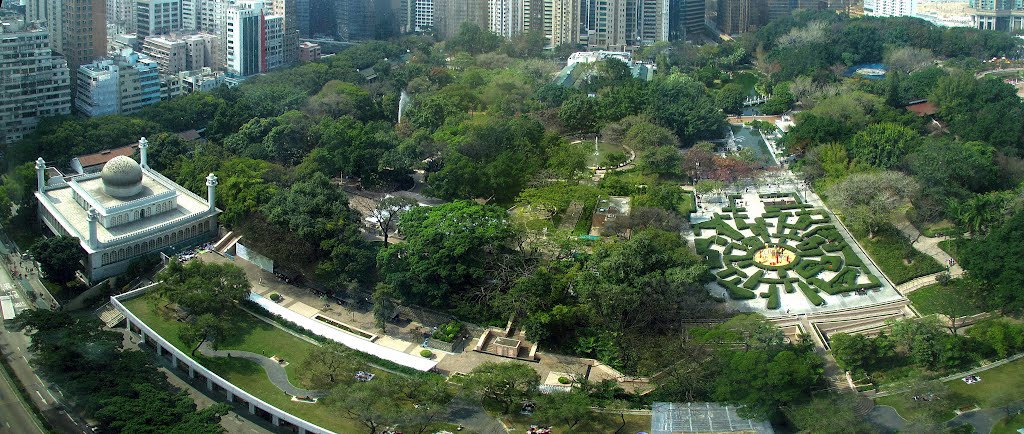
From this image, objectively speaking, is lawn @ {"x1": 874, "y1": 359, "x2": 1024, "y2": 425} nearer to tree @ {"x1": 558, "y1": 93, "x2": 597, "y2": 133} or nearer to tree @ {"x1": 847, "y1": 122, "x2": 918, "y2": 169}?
tree @ {"x1": 847, "y1": 122, "x2": 918, "y2": 169}

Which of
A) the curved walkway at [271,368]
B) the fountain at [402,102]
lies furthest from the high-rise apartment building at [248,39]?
the curved walkway at [271,368]

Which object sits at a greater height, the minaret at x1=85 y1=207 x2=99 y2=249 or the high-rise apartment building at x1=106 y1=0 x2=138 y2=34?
the high-rise apartment building at x1=106 y1=0 x2=138 y2=34

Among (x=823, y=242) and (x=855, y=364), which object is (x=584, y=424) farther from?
(x=823, y=242)

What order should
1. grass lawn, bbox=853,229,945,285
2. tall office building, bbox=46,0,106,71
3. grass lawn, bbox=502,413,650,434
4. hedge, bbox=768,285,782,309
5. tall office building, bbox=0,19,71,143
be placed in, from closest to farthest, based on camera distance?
grass lawn, bbox=502,413,650,434 → hedge, bbox=768,285,782,309 → grass lawn, bbox=853,229,945,285 → tall office building, bbox=0,19,71,143 → tall office building, bbox=46,0,106,71

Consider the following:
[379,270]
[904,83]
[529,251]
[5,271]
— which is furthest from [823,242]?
[5,271]

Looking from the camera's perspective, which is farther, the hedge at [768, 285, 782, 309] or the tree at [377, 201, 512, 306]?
the hedge at [768, 285, 782, 309]

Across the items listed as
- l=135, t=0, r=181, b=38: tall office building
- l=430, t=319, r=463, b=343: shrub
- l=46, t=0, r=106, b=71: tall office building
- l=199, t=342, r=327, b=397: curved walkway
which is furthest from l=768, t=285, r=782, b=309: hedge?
l=135, t=0, r=181, b=38: tall office building

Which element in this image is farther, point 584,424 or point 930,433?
point 584,424
